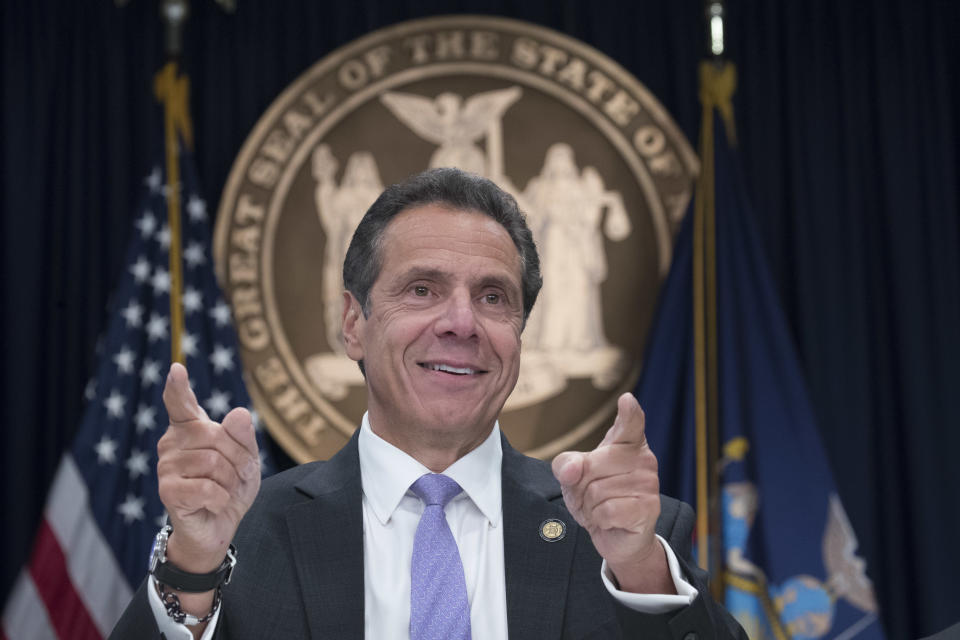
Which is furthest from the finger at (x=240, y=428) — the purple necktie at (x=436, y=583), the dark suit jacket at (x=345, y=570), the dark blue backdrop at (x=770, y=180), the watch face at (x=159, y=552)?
the dark blue backdrop at (x=770, y=180)

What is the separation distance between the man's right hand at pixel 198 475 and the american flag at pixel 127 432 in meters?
2.13

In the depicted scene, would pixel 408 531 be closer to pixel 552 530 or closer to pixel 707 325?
pixel 552 530

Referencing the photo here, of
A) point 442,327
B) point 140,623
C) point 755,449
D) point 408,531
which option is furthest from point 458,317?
point 755,449

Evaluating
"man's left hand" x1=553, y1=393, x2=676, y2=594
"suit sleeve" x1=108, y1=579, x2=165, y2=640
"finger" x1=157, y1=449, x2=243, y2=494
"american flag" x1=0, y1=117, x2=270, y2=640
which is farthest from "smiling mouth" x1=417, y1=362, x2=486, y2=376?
"american flag" x1=0, y1=117, x2=270, y2=640

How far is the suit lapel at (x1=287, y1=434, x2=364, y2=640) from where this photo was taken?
1692mm

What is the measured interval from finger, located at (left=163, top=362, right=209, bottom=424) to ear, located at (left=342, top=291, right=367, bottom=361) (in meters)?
0.57

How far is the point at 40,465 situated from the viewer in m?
3.82

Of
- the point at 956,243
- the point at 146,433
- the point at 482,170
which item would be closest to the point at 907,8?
the point at 956,243

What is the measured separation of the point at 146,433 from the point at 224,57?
4.53ft

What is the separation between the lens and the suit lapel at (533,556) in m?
1.71

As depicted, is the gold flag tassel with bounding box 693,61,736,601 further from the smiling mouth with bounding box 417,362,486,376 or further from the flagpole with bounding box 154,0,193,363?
the smiling mouth with bounding box 417,362,486,376

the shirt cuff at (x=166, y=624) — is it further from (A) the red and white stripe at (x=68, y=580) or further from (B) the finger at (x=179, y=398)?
(A) the red and white stripe at (x=68, y=580)

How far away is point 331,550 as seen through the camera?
1.77 m

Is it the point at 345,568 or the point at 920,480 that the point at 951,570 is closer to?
the point at 920,480
